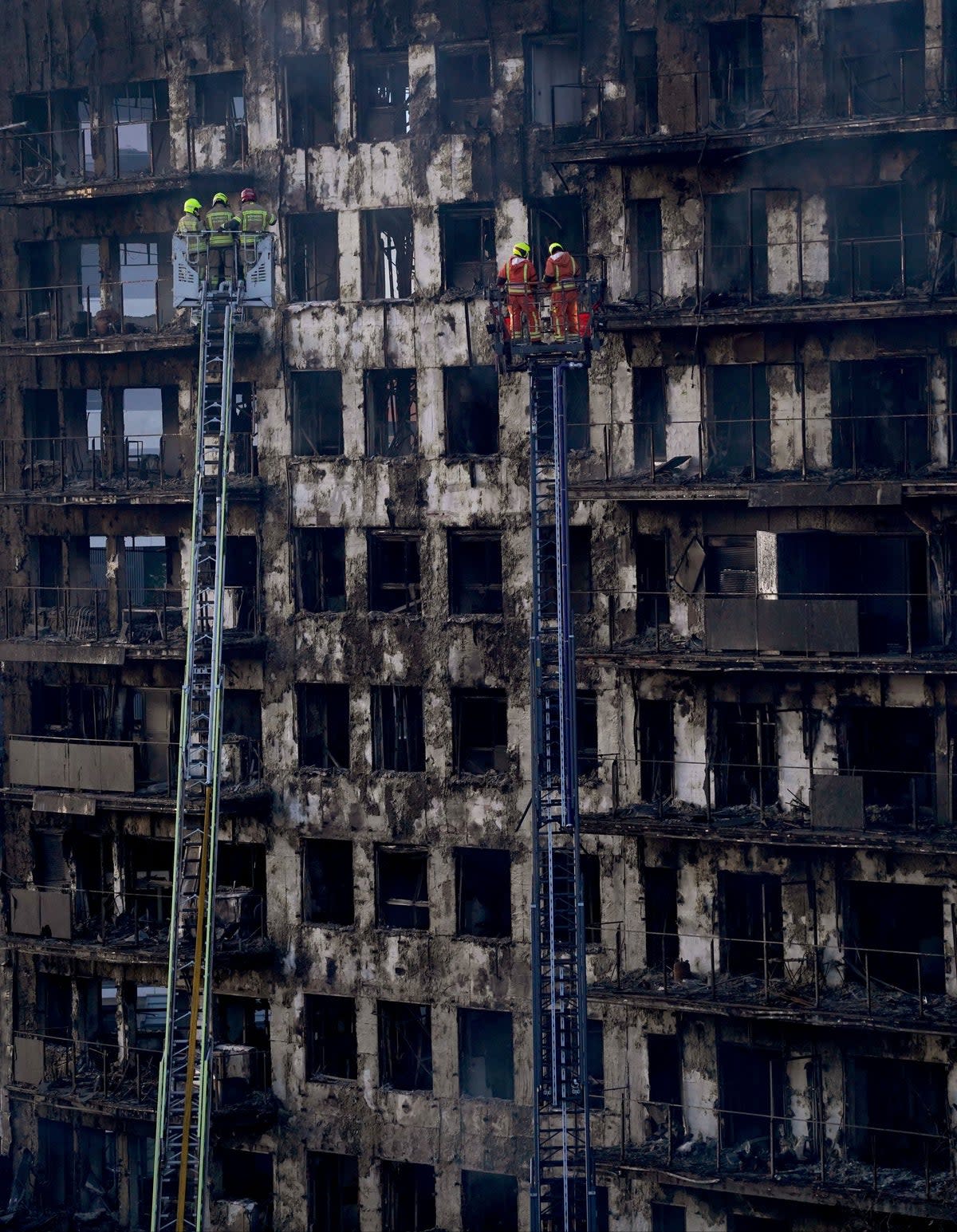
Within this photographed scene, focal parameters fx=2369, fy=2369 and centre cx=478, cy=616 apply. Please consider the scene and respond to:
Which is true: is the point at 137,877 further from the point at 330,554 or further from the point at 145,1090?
the point at 330,554

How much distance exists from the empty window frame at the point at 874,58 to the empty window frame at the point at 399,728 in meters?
16.0

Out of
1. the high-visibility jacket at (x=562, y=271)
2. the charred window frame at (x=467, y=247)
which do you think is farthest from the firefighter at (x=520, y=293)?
the charred window frame at (x=467, y=247)

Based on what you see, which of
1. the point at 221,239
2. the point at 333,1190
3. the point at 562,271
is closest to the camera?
the point at 562,271

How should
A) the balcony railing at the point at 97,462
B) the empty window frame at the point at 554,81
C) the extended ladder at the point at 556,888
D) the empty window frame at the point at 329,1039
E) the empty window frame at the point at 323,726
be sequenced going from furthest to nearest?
the balcony railing at the point at 97,462
the empty window frame at the point at 323,726
the empty window frame at the point at 329,1039
the empty window frame at the point at 554,81
the extended ladder at the point at 556,888

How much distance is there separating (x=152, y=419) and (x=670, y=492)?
46.1ft

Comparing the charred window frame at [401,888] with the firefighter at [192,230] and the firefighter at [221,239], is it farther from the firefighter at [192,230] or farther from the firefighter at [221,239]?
the firefighter at [192,230]

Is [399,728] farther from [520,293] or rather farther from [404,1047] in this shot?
[520,293]

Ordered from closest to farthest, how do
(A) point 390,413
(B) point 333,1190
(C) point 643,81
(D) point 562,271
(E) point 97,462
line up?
(D) point 562,271 → (C) point 643,81 → (A) point 390,413 → (B) point 333,1190 → (E) point 97,462

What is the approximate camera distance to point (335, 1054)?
181 feet

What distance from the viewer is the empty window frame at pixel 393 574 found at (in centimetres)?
5416

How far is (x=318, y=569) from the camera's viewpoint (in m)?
55.1


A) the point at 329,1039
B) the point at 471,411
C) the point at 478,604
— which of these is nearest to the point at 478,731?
the point at 478,604

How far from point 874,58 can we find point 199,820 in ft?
74.4

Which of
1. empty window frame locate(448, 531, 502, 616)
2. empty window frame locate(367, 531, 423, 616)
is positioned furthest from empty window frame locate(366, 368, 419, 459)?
empty window frame locate(448, 531, 502, 616)
